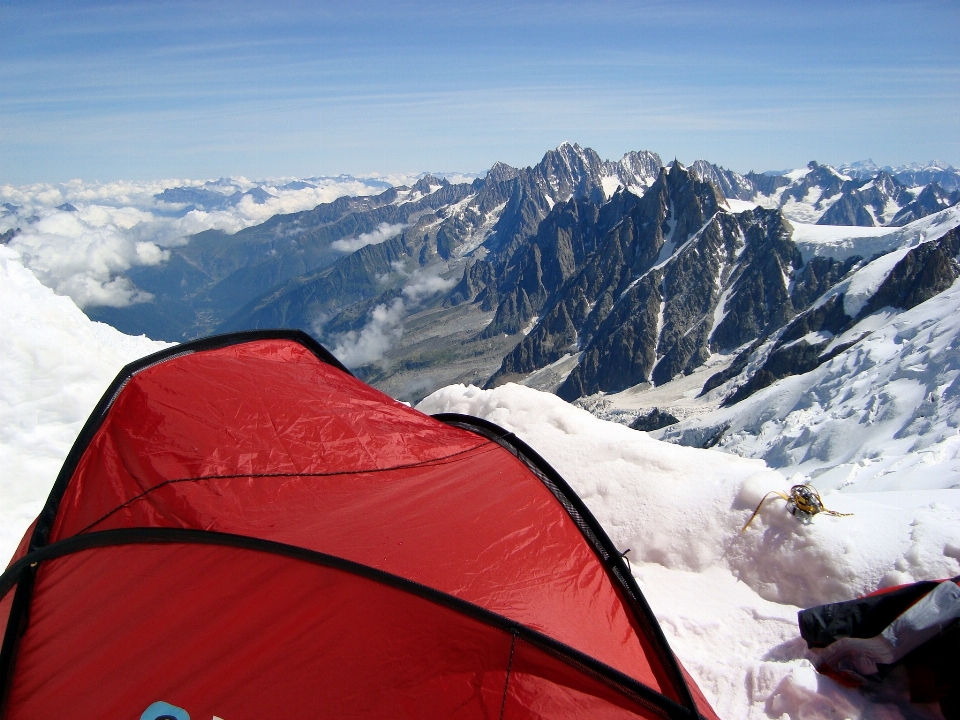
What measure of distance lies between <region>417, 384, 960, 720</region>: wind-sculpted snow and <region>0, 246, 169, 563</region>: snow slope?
389 inches

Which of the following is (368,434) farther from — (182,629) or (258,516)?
(182,629)

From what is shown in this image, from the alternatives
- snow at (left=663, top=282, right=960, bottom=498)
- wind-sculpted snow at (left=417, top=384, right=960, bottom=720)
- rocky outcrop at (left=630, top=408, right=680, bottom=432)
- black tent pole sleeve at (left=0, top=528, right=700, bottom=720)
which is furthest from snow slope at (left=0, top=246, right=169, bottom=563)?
rocky outcrop at (left=630, top=408, right=680, bottom=432)

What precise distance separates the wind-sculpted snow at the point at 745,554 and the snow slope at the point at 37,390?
389 inches

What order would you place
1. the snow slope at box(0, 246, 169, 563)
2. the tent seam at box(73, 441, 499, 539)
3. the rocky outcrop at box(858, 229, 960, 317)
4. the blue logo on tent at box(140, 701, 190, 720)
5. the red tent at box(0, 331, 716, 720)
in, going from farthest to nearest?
the rocky outcrop at box(858, 229, 960, 317)
the snow slope at box(0, 246, 169, 563)
the tent seam at box(73, 441, 499, 539)
the red tent at box(0, 331, 716, 720)
the blue logo on tent at box(140, 701, 190, 720)

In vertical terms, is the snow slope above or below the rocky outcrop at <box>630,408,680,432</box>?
above

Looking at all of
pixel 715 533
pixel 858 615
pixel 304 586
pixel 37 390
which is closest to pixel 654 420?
pixel 715 533

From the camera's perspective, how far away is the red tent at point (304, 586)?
12.5 feet

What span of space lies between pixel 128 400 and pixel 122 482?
136 cm

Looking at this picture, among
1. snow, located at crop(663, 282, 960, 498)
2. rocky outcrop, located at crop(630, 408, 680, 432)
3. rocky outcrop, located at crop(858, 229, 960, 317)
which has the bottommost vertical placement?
rocky outcrop, located at crop(630, 408, 680, 432)

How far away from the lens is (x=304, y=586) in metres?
4.31

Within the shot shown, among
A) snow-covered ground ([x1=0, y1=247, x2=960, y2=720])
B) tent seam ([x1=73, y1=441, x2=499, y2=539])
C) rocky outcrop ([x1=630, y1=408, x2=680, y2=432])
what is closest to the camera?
tent seam ([x1=73, y1=441, x2=499, y2=539])

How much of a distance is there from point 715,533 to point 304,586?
20.6ft

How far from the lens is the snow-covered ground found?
6.14 metres

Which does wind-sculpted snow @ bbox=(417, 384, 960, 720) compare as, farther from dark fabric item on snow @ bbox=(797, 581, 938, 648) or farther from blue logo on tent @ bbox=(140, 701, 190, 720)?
blue logo on tent @ bbox=(140, 701, 190, 720)
